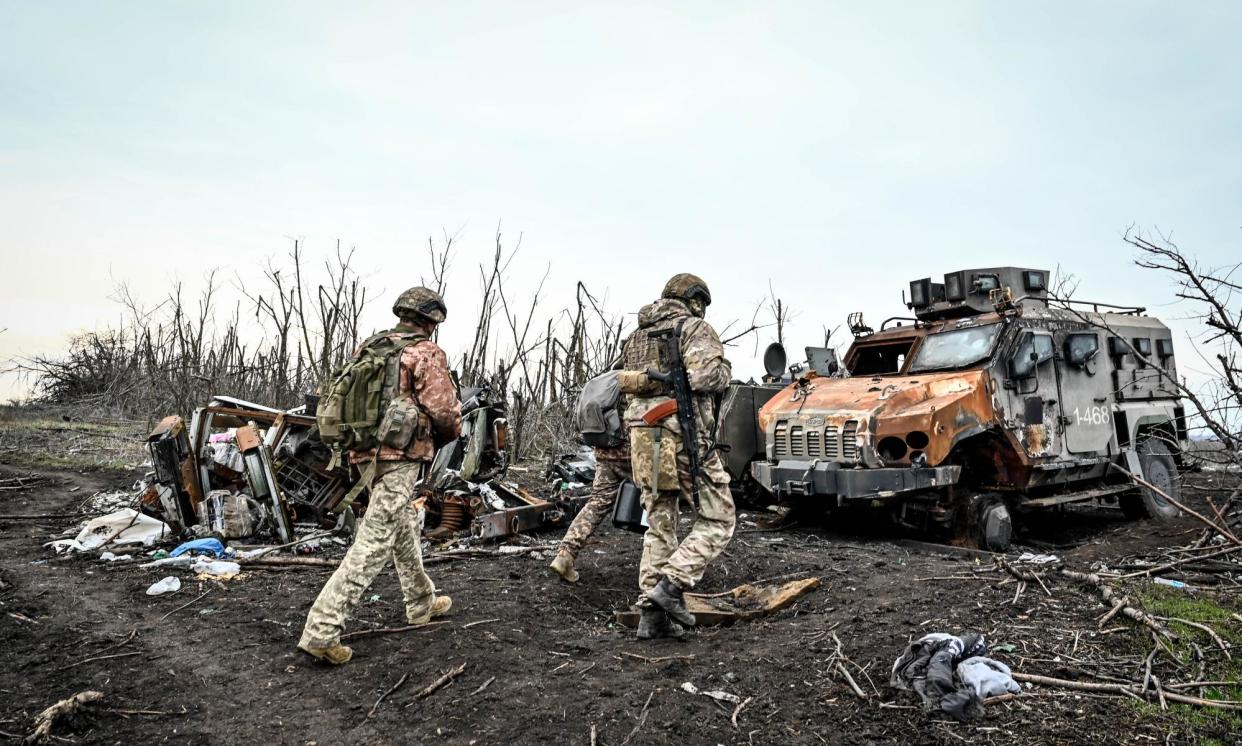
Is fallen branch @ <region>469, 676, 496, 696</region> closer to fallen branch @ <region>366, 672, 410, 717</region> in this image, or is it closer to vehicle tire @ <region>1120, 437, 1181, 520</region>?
fallen branch @ <region>366, 672, 410, 717</region>

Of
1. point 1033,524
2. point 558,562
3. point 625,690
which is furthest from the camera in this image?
point 1033,524

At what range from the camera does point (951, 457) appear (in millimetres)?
7262

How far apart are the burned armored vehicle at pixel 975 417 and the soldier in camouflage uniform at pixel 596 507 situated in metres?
1.96

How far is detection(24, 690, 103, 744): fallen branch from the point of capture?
2984 mm

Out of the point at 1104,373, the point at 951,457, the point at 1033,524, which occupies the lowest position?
the point at 1033,524

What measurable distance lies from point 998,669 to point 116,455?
14.7 meters

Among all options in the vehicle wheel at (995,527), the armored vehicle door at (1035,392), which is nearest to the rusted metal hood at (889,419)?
the armored vehicle door at (1035,392)

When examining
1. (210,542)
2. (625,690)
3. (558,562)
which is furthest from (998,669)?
(210,542)

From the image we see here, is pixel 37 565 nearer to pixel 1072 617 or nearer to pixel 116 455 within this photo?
pixel 1072 617

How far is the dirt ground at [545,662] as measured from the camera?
3.00 metres

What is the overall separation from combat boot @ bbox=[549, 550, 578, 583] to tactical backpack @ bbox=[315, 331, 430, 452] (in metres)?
1.62

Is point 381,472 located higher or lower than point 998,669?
higher

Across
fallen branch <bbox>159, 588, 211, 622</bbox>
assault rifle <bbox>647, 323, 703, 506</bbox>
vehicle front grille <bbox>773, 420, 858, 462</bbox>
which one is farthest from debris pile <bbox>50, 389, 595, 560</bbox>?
assault rifle <bbox>647, 323, 703, 506</bbox>

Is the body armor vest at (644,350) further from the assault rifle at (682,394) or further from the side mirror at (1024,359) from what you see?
the side mirror at (1024,359)
